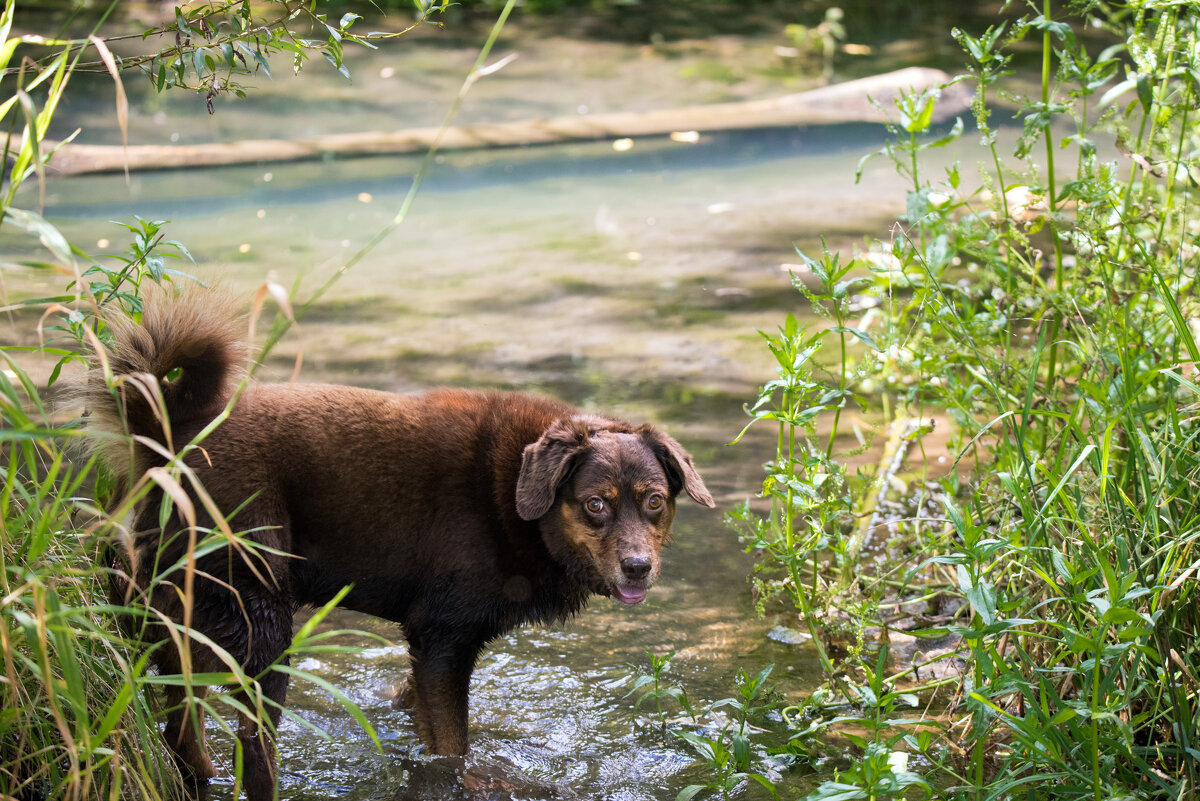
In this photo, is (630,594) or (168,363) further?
(630,594)

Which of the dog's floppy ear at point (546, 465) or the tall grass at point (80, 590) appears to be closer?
→ the tall grass at point (80, 590)

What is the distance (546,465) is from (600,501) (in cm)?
21

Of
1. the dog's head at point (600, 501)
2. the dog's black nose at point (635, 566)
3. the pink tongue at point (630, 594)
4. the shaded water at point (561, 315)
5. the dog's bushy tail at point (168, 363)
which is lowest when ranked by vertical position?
the shaded water at point (561, 315)

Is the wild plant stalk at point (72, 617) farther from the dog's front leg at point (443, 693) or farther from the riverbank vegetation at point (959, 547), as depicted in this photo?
the dog's front leg at point (443, 693)

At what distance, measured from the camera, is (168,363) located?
3113 millimetres

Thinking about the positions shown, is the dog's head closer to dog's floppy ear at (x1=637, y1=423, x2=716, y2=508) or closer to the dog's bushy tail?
dog's floppy ear at (x1=637, y1=423, x2=716, y2=508)

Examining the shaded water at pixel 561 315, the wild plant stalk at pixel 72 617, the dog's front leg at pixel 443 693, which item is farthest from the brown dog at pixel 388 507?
the shaded water at pixel 561 315

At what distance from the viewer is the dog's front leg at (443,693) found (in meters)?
3.46

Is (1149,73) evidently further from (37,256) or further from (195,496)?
(37,256)

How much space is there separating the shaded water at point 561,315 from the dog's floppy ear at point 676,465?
0.68 m

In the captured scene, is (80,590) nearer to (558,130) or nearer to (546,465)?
(546,465)

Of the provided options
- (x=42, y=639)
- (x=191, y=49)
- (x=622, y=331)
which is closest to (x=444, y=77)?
(x=622, y=331)

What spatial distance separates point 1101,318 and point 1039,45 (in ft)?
38.8

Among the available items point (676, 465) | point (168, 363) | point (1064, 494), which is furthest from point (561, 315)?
point (1064, 494)
